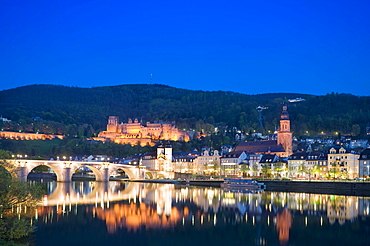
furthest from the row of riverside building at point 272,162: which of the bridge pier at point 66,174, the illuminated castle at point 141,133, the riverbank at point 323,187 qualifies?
the illuminated castle at point 141,133

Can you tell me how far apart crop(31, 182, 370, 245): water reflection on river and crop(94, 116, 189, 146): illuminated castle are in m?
102

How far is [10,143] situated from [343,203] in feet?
302

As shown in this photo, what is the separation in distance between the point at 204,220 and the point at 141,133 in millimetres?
131574

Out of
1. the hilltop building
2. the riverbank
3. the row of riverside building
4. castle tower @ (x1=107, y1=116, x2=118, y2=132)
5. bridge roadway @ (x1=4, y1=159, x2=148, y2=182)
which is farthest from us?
castle tower @ (x1=107, y1=116, x2=118, y2=132)

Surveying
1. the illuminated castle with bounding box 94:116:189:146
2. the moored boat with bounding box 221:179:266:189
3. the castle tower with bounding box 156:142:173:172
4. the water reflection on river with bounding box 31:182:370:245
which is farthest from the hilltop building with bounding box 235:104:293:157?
the water reflection on river with bounding box 31:182:370:245

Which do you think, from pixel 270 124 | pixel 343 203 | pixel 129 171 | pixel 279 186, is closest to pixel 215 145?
pixel 270 124

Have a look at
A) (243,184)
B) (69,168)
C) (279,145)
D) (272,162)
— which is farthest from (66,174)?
(279,145)

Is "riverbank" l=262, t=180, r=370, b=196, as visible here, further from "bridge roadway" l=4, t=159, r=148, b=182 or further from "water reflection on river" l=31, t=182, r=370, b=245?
"bridge roadway" l=4, t=159, r=148, b=182

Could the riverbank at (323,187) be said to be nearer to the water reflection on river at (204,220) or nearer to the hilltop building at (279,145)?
the water reflection on river at (204,220)

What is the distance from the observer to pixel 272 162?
296ft

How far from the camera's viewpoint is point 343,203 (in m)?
49.2

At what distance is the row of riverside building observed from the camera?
77.6 meters

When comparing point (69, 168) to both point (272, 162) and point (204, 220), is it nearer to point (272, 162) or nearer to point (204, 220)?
point (272, 162)

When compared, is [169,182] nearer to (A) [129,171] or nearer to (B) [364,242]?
(A) [129,171]
